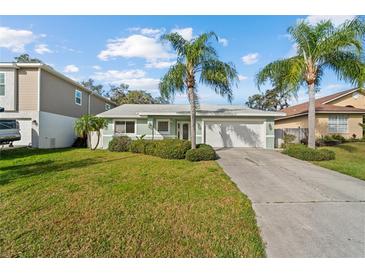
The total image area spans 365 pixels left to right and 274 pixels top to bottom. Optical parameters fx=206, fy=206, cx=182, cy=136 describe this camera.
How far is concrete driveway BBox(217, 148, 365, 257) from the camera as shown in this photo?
3.20m

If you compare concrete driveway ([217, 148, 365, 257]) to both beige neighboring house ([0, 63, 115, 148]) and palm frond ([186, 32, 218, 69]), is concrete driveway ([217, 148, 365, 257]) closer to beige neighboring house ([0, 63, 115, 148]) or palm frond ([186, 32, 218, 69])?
palm frond ([186, 32, 218, 69])

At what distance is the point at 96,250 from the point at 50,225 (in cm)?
130

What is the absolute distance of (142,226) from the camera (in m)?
3.66

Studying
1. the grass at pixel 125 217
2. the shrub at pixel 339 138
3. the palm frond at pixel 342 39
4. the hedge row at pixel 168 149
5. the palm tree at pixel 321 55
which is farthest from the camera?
the shrub at pixel 339 138

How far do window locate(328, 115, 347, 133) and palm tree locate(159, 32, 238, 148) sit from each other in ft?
41.2

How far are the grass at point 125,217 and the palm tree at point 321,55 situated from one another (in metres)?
7.75

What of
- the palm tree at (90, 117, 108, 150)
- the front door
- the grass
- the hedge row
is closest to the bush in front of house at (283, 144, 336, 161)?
the hedge row

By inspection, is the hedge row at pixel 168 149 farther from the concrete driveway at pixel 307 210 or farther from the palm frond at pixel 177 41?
the palm frond at pixel 177 41

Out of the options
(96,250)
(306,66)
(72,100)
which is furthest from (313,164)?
(72,100)

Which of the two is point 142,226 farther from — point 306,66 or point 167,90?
point 306,66

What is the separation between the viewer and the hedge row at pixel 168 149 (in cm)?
1033

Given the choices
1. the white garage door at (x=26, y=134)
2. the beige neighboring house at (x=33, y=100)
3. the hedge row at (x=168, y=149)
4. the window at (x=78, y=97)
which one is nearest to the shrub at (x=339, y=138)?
the hedge row at (x=168, y=149)

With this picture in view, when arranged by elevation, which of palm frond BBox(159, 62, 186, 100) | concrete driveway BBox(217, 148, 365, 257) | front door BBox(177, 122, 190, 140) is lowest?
concrete driveway BBox(217, 148, 365, 257)
